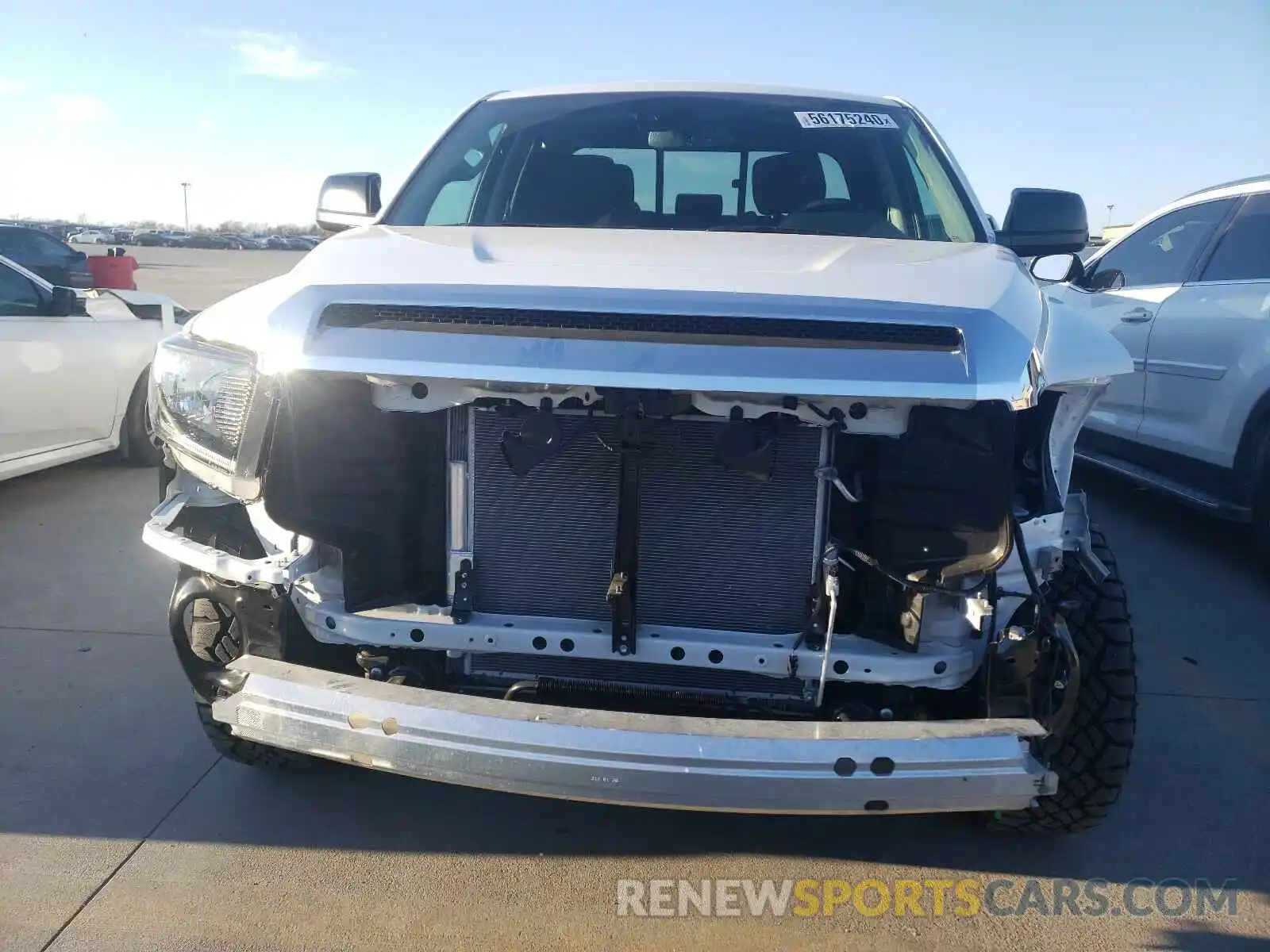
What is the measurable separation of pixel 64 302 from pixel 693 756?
5285 millimetres

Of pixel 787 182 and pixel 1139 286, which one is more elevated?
pixel 787 182

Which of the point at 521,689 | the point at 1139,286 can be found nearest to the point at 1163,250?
the point at 1139,286

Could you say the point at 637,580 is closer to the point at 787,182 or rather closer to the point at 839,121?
the point at 787,182

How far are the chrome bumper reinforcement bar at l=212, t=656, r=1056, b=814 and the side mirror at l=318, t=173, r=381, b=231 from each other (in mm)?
2099

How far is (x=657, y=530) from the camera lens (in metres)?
2.28

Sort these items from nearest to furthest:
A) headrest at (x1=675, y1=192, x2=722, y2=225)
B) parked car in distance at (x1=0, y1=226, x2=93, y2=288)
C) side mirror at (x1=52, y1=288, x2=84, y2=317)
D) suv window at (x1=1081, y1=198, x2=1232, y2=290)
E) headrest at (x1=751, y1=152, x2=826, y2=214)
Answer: headrest at (x1=675, y1=192, x2=722, y2=225) → headrest at (x1=751, y1=152, x2=826, y2=214) → suv window at (x1=1081, y1=198, x2=1232, y2=290) → side mirror at (x1=52, y1=288, x2=84, y2=317) → parked car in distance at (x1=0, y1=226, x2=93, y2=288)

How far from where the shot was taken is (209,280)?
2717cm

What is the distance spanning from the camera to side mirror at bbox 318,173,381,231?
357cm

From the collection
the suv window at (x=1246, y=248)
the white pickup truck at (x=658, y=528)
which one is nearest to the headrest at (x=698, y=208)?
the white pickup truck at (x=658, y=528)

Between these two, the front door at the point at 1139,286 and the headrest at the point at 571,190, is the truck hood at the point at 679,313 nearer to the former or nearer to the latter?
the headrest at the point at 571,190

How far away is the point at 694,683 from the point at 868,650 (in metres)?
0.41

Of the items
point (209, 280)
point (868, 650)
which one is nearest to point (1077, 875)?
point (868, 650)

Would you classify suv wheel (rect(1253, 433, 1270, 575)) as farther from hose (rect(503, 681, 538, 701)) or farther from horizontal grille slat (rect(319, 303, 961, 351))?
hose (rect(503, 681, 538, 701))

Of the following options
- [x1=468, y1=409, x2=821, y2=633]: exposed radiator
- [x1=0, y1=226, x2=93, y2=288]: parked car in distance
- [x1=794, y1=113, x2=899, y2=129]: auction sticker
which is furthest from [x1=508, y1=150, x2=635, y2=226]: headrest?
[x1=0, y1=226, x2=93, y2=288]: parked car in distance
